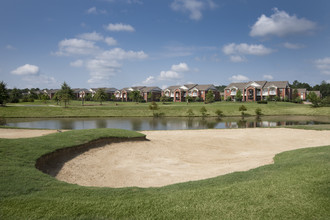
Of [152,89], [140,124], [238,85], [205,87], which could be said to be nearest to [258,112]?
[140,124]

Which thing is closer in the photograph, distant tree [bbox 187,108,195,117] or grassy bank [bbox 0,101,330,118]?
grassy bank [bbox 0,101,330,118]

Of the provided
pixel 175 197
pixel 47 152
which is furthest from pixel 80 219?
pixel 47 152

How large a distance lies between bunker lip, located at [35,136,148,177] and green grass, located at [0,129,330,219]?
7.28 feet

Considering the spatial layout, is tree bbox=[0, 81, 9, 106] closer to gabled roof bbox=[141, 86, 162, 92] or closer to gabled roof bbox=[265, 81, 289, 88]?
gabled roof bbox=[141, 86, 162, 92]

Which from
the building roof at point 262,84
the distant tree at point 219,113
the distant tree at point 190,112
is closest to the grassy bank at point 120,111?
the distant tree at point 190,112

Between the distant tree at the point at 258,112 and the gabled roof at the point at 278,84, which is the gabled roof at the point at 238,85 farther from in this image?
the distant tree at the point at 258,112

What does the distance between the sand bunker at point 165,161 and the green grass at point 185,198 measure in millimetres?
2536

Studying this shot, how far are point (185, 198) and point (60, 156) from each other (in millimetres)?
9209

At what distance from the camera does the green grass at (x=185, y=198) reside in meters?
5.86

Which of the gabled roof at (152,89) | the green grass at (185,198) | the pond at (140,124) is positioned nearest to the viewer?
the green grass at (185,198)

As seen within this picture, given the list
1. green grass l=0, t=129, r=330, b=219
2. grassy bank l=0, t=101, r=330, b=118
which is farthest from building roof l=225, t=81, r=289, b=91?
green grass l=0, t=129, r=330, b=219

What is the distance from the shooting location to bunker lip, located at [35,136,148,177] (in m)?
11.4

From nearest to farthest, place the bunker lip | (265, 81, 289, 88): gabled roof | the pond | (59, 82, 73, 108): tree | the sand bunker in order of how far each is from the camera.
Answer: the sand bunker → the bunker lip → the pond → (59, 82, 73, 108): tree → (265, 81, 289, 88): gabled roof

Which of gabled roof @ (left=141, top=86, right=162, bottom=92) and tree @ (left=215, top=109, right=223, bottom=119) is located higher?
gabled roof @ (left=141, top=86, right=162, bottom=92)
